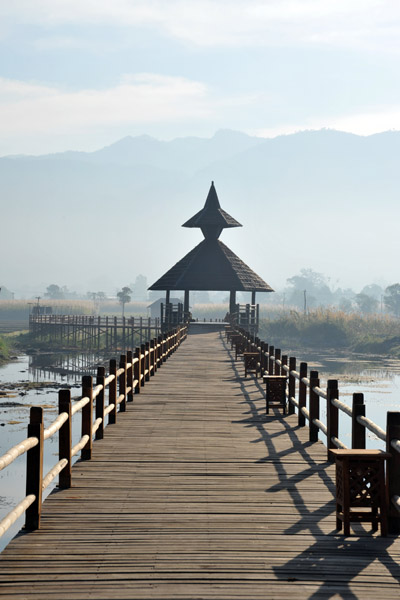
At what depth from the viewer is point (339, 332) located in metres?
69.3

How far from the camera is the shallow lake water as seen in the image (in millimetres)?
23609

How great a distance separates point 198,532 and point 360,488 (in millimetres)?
1481

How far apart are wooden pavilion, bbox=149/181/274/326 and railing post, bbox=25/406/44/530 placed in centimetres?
3885

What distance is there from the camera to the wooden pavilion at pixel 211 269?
4725 cm

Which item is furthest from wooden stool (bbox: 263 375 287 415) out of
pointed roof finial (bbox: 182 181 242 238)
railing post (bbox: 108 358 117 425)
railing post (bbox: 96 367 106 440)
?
pointed roof finial (bbox: 182 181 242 238)

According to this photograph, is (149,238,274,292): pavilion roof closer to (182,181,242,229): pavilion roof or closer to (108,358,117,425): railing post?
(182,181,242,229): pavilion roof

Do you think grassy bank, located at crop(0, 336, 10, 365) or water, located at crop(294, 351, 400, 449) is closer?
water, located at crop(294, 351, 400, 449)

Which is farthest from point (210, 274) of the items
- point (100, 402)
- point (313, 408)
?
point (100, 402)

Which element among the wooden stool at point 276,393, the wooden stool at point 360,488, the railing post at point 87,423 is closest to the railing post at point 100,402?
the railing post at point 87,423

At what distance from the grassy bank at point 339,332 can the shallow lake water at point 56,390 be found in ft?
14.1

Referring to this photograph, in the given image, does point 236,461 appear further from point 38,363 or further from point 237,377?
point 38,363

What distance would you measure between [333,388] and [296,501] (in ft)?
8.03

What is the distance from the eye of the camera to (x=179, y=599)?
5125 millimetres

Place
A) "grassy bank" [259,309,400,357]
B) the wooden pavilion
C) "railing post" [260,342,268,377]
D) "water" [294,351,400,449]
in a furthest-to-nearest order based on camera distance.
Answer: "grassy bank" [259,309,400,357]
the wooden pavilion
"water" [294,351,400,449]
"railing post" [260,342,268,377]
